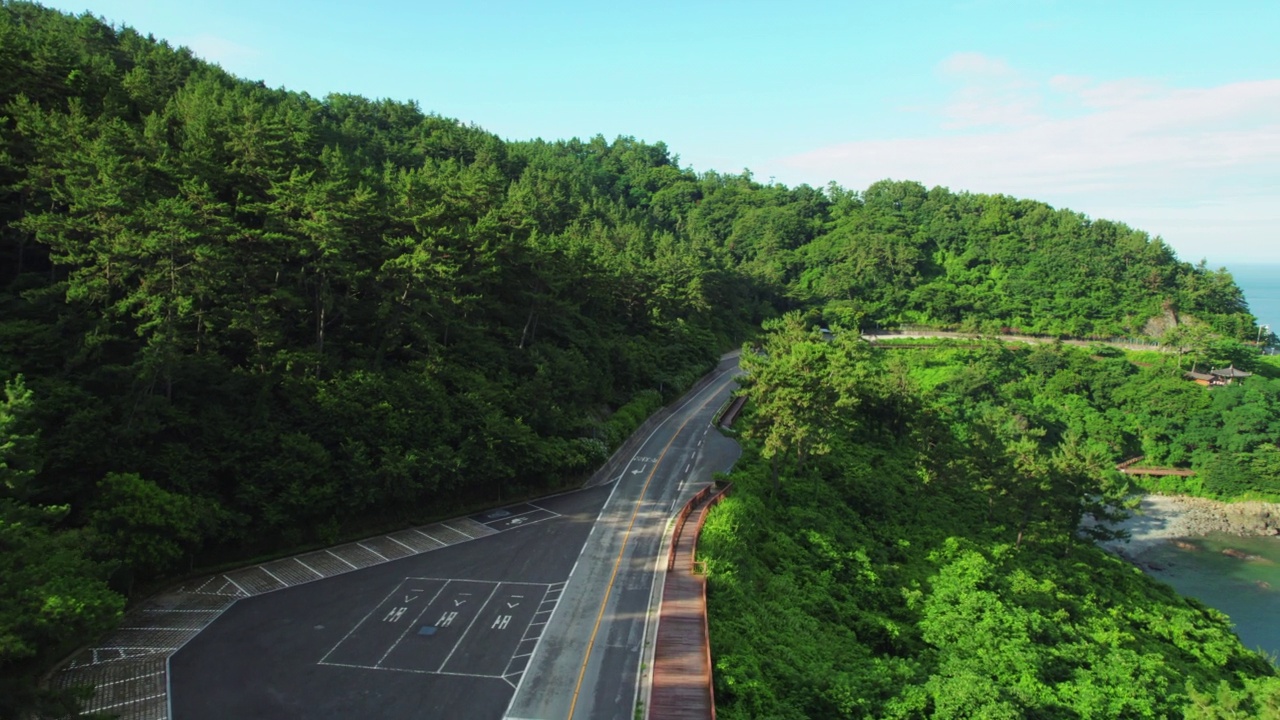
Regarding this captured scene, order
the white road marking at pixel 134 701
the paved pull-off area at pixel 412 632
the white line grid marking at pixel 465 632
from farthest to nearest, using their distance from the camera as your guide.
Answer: the white line grid marking at pixel 465 632 → the paved pull-off area at pixel 412 632 → the white road marking at pixel 134 701

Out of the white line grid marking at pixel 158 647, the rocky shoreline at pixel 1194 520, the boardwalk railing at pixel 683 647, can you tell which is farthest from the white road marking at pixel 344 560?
the rocky shoreline at pixel 1194 520

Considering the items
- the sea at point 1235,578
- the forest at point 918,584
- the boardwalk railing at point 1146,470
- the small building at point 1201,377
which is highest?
the small building at point 1201,377

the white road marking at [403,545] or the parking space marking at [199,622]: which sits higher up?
the white road marking at [403,545]

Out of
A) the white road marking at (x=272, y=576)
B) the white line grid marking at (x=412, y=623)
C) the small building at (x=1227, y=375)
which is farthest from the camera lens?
→ the small building at (x=1227, y=375)

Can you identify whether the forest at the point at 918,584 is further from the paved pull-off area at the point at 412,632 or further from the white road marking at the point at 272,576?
the white road marking at the point at 272,576

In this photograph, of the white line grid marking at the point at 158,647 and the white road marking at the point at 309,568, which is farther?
the white road marking at the point at 309,568
